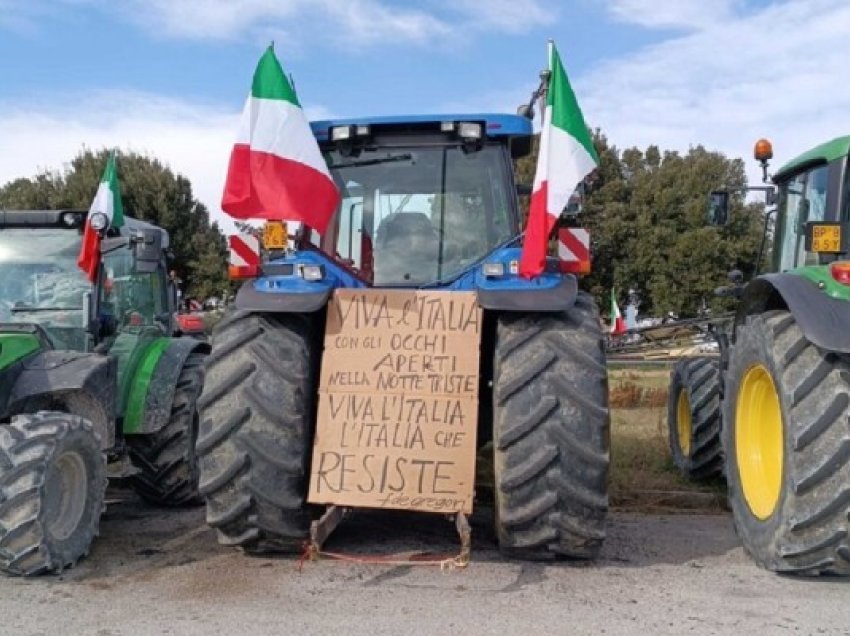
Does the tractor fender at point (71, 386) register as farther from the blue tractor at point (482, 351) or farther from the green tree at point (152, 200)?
the green tree at point (152, 200)

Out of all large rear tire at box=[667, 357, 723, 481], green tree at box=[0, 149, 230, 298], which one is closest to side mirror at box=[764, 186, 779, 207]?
large rear tire at box=[667, 357, 723, 481]

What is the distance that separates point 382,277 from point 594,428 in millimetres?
1726

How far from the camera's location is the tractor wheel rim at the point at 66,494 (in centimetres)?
490

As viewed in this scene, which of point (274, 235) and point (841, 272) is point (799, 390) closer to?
point (841, 272)

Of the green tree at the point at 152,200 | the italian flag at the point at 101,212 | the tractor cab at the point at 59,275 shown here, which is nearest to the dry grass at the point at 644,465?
the tractor cab at the point at 59,275

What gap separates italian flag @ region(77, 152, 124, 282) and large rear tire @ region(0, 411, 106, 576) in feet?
4.44

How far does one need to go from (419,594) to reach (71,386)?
98.3 inches

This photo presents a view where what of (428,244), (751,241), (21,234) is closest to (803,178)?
(428,244)

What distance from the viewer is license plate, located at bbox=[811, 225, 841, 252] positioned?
482 cm

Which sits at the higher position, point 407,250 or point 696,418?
point 407,250

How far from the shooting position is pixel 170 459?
672 cm

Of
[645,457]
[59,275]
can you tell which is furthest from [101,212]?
[645,457]

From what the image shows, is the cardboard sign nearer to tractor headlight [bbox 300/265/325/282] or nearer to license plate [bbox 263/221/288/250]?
tractor headlight [bbox 300/265/325/282]

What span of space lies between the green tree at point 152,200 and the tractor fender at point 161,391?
861 inches
